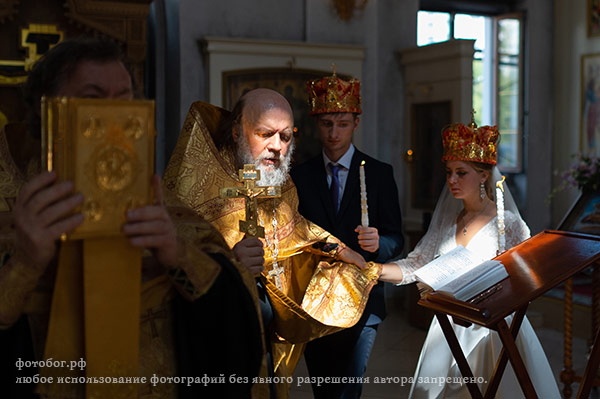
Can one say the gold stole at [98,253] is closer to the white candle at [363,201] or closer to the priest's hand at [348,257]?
the priest's hand at [348,257]

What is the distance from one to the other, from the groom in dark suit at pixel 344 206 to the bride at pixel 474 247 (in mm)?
236

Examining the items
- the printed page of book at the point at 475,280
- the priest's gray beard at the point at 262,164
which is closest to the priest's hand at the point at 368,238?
the printed page of book at the point at 475,280

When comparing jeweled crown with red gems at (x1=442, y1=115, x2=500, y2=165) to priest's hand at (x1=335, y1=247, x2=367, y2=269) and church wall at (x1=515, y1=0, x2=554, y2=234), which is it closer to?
priest's hand at (x1=335, y1=247, x2=367, y2=269)

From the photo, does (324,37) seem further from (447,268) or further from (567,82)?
(447,268)

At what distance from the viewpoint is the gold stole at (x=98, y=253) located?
1274 mm

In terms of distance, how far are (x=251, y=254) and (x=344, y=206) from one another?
4.95 ft

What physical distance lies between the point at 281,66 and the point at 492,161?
3946mm

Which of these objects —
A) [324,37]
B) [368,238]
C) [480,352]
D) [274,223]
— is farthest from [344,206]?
[324,37]

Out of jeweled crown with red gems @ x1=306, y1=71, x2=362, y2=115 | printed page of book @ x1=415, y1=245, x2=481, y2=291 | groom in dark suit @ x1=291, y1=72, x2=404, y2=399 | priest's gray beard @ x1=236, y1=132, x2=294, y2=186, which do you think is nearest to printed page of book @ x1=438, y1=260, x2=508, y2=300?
printed page of book @ x1=415, y1=245, x2=481, y2=291

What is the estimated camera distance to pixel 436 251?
161 inches

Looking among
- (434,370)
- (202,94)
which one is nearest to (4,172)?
(434,370)

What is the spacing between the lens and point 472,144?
3.92 metres

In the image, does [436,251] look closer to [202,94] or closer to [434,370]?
[434,370]

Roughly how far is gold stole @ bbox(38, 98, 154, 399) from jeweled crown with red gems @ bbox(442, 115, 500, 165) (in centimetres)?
286
